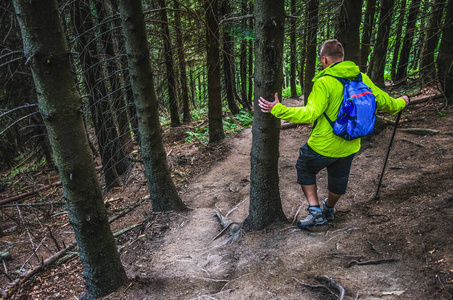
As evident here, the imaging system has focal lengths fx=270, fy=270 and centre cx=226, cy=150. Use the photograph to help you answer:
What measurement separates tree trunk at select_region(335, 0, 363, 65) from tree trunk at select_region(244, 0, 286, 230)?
3.82 meters

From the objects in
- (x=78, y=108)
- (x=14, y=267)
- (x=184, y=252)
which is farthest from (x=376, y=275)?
(x=14, y=267)

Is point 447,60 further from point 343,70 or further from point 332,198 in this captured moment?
point 332,198

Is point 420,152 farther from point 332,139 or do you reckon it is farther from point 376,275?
point 376,275

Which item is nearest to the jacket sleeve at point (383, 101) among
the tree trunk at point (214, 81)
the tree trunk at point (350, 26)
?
the tree trunk at point (350, 26)

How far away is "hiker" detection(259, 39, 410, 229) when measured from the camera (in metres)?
3.44

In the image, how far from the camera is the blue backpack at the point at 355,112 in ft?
11.2

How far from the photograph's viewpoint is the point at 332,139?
3.64m

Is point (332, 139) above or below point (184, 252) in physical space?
above

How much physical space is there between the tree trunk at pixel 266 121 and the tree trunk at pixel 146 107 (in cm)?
209

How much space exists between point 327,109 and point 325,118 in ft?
0.40

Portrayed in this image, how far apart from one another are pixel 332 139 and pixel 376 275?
5.50ft

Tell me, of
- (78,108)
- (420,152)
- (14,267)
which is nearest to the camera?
(78,108)

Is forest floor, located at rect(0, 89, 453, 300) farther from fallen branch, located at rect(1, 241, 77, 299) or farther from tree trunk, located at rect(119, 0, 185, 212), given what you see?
tree trunk, located at rect(119, 0, 185, 212)

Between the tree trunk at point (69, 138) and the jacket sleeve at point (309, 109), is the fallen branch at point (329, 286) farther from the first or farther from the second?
the tree trunk at point (69, 138)
